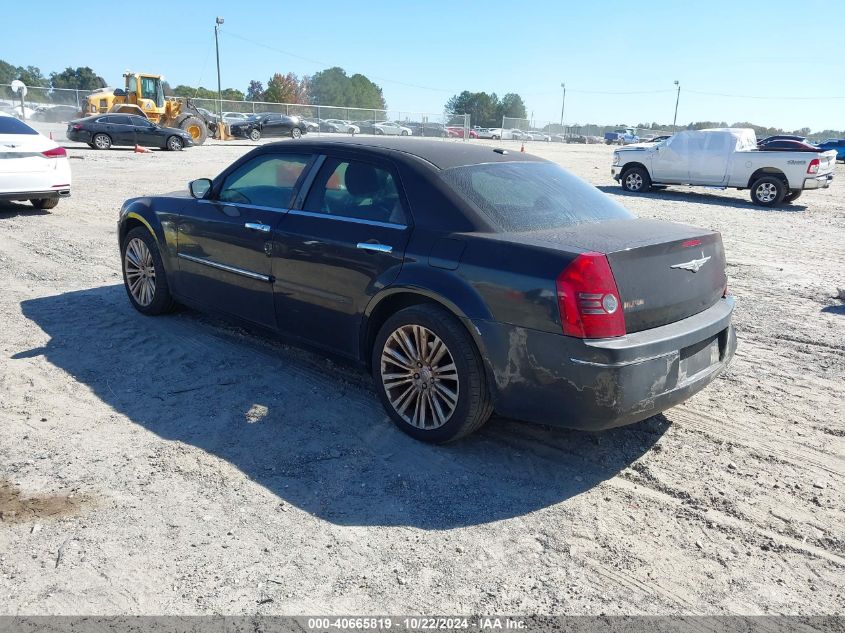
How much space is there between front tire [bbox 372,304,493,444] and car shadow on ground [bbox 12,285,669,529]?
0.15 m

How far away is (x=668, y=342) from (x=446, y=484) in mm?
1344

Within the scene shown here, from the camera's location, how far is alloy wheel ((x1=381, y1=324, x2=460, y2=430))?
3.77 m

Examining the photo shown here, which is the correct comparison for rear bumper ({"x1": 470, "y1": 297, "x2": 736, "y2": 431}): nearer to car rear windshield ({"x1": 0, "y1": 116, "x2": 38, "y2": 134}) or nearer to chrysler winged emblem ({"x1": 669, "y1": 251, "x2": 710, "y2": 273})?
chrysler winged emblem ({"x1": 669, "y1": 251, "x2": 710, "y2": 273})

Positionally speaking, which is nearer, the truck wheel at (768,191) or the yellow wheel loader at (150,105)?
the truck wheel at (768,191)

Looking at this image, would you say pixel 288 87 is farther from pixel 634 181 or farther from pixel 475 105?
pixel 634 181

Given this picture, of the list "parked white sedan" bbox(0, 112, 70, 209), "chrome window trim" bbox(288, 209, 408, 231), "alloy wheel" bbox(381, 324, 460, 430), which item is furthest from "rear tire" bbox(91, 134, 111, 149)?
"alloy wheel" bbox(381, 324, 460, 430)

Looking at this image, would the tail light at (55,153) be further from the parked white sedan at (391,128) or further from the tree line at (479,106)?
the tree line at (479,106)

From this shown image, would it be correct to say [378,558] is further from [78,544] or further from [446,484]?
[78,544]

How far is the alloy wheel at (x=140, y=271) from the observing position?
5961 mm

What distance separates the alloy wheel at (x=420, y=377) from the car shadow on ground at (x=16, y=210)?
30.8 feet

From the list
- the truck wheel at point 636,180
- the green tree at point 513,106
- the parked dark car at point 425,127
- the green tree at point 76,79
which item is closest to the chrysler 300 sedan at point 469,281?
the truck wheel at point 636,180

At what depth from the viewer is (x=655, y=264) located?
3.54 m

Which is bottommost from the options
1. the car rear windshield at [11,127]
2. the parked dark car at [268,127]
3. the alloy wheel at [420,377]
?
the alloy wheel at [420,377]

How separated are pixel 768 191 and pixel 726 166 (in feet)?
4.05
